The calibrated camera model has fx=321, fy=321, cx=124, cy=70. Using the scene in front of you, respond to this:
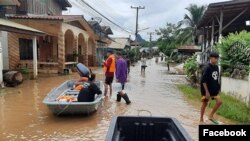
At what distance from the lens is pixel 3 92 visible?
13188mm

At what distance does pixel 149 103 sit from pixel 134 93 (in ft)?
8.13

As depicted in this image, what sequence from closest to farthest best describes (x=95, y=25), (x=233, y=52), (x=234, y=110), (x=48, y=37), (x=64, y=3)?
(x=234, y=110) → (x=233, y=52) → (x=48, y=37) → (x=64, y=3) → (x=95, y=25)

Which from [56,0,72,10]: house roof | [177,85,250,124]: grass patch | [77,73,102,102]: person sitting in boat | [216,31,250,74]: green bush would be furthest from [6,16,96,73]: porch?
[177,85,250,124]: grass patch

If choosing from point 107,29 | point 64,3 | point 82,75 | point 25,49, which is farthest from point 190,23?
point 82,75

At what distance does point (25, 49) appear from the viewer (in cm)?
2139

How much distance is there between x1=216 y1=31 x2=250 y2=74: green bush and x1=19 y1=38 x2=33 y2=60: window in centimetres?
1293

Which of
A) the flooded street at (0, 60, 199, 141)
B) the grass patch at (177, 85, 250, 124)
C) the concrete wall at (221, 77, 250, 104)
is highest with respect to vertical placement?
the concrete wall at (221, 77, 250, 104)

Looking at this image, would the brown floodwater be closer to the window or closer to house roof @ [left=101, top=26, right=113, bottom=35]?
the window

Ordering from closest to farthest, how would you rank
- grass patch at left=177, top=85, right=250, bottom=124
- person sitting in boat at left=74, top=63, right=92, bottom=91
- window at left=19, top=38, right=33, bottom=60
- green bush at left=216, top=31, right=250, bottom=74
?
1. grass patch at left=177, top=85, right=250, bottom=124
2. person sitting in boat at left=74, top=63, right=92, bottom=91
3. green bush at left=216, top=31, right=250, bottom=74
4. window at left=19, top=38, right=33, bottom=60

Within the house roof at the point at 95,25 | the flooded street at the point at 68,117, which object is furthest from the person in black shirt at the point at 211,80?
the house roof at the point at 95,25

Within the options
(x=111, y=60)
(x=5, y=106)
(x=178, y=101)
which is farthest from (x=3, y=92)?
(x=178, y=101)

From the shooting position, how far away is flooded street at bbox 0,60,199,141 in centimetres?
742

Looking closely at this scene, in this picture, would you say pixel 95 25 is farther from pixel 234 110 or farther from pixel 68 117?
pixel 234 110

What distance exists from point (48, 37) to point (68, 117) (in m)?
16.8
